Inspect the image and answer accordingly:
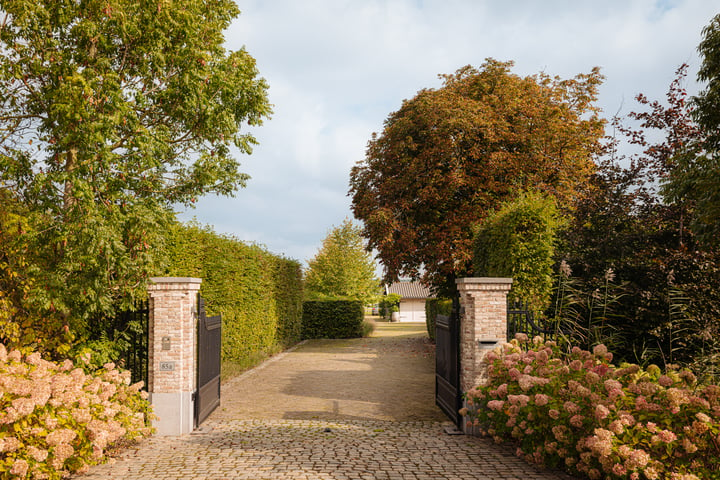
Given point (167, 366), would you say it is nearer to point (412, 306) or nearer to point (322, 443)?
point (322, 443)

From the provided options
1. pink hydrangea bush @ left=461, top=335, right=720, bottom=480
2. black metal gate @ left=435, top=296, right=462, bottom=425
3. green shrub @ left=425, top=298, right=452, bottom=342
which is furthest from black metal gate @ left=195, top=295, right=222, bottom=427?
green shrub @ left=425, top=298, right=452, bottom=342

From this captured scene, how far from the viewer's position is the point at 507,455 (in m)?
6.24

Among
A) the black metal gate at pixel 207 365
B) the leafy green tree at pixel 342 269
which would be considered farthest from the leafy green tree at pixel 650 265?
the leafy green tree at pixel 342 269

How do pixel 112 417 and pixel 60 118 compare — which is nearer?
pixel 112 417

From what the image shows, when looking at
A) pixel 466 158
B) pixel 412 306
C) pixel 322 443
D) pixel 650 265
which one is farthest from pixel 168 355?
pixel 412 306

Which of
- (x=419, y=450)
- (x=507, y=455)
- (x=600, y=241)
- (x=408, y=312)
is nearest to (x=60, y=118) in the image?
(x=419, y=450)

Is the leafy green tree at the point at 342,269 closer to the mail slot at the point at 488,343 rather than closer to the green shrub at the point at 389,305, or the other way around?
the green shrub at the point at 389,305

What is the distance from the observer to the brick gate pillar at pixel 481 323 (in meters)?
7.23

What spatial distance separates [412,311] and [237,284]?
4489 centimetres

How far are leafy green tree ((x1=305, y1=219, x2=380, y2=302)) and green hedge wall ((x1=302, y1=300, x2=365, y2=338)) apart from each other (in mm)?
4131

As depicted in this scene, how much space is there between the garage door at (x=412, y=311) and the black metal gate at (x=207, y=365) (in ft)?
155

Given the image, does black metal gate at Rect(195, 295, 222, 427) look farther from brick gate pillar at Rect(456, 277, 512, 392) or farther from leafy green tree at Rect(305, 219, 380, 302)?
leafy green tree at Rect(305, 219, 380, 302)

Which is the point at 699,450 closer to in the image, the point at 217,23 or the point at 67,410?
the point at 67,410

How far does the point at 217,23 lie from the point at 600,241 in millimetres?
9017
